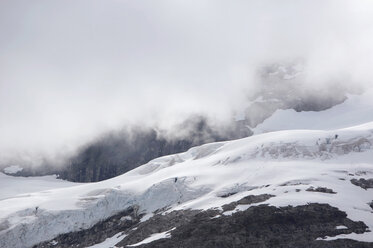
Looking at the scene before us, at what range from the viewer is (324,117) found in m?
164

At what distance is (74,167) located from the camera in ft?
634

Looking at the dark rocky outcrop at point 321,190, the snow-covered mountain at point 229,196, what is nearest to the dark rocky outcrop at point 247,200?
the snow-covered mountain at point 229,196

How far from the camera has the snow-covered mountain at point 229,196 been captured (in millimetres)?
72250

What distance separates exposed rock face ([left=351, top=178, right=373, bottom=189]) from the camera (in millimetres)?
79312

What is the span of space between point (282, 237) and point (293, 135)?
4271cm

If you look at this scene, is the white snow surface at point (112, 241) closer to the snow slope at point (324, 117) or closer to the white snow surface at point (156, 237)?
the white snow surface at point (156, 237)

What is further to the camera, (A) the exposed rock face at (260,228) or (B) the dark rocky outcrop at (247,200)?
(B) the dark rocky outcrop at (247,200)

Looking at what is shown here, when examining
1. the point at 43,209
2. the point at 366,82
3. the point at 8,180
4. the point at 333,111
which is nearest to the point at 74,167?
Result: the point at 8,180

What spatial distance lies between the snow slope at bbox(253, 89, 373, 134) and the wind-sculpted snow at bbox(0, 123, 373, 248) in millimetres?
47446

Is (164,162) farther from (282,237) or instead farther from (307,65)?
(307,65)

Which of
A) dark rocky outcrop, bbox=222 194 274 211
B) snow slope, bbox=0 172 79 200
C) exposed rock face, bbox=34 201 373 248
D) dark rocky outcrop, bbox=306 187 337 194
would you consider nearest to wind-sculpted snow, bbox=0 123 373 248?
dark rocky outcrop, bbox=306 187 337 194

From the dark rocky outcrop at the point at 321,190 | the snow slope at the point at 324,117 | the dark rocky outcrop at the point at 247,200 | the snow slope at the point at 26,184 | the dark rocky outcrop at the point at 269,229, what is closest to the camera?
the dark rocky outcrop at the point at 269,229

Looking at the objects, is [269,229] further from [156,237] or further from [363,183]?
[363,183]

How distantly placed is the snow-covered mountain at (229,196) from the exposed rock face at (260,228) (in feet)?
0.83
